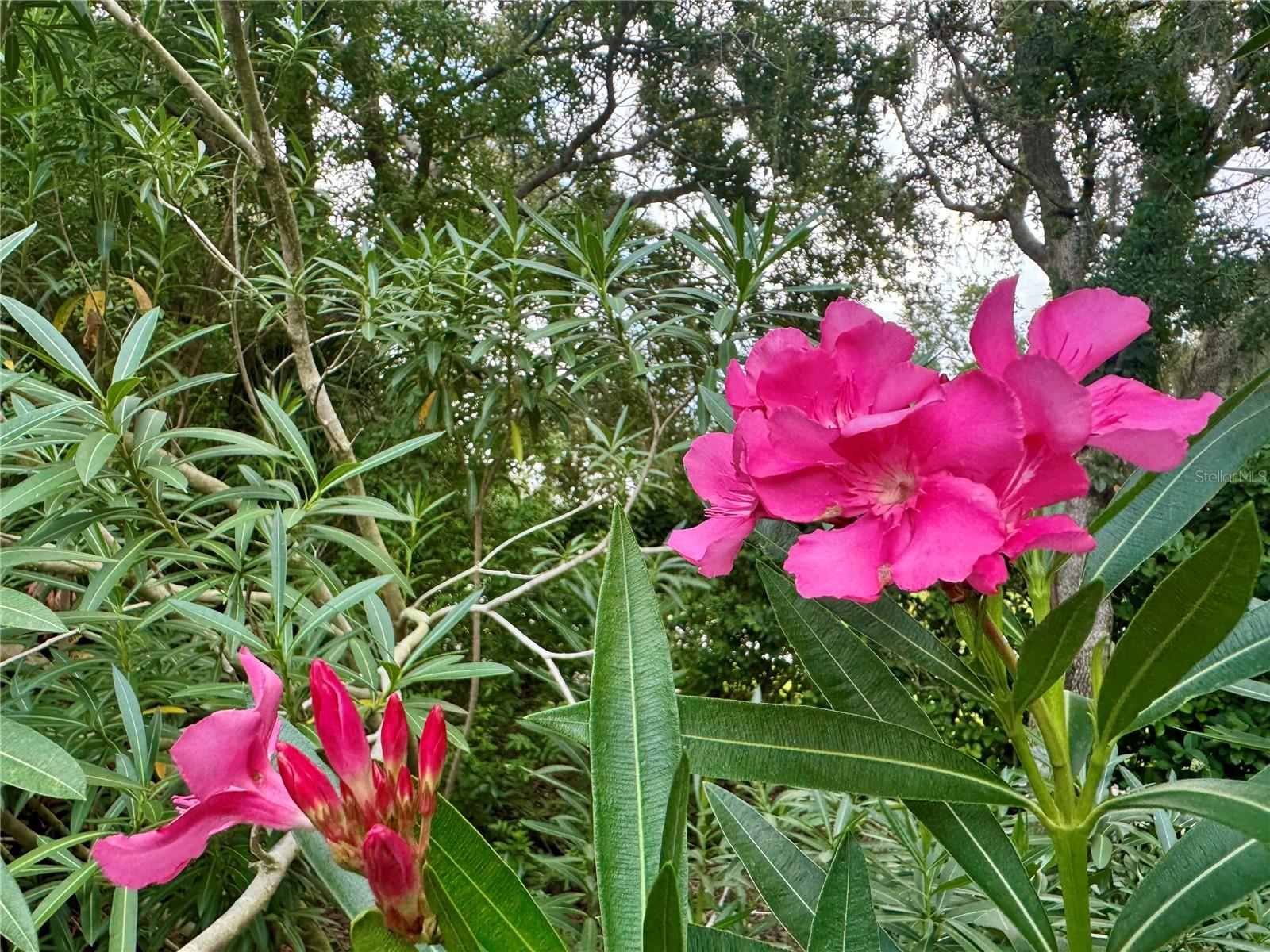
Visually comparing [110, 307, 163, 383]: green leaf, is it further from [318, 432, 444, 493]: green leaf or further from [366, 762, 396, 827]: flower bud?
[366, 762, 396, 827]: flower bud

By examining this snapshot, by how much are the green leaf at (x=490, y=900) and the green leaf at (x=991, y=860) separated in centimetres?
23

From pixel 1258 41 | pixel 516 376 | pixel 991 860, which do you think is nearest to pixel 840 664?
pixel 991 860

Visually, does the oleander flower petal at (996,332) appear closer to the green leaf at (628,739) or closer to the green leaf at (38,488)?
the green leaf at (628,739)

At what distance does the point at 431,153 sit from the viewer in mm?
4617

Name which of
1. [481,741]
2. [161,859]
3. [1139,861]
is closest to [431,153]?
[481,741]

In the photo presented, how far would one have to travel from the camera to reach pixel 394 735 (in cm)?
35

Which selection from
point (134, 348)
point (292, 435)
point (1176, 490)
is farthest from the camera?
point (292, 435)

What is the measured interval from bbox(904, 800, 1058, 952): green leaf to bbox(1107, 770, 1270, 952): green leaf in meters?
0.04

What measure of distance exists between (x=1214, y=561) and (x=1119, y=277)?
384 centimetres

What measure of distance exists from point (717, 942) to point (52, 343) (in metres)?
1.04

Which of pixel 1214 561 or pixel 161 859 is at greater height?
pixel 1214 561

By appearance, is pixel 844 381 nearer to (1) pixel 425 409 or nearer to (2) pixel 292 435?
(2) pixel 292 435

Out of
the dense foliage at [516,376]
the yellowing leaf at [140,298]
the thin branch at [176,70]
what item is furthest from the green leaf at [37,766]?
the yellowing leaf at [140,298]

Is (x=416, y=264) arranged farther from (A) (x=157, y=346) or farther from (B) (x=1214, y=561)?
(B) (x=1214, y=561)
